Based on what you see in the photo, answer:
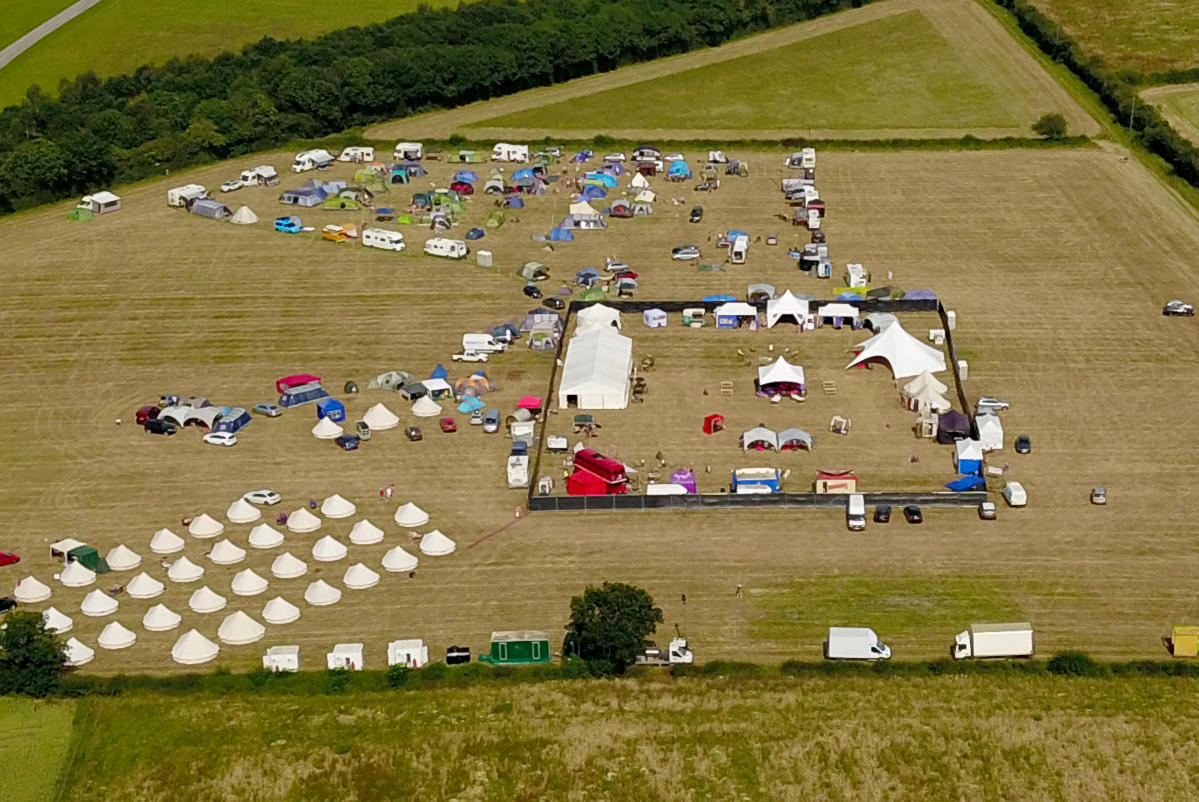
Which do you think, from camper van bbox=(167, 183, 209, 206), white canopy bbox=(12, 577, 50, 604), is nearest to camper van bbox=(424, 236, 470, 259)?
camper van bbox=(167, 183, 209, 206)

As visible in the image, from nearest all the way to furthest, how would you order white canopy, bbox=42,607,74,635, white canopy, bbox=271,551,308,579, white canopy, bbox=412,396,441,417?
white canopy, bbox=42,607,74,635 → white canopy, bbox=271,551,308,579 → white canopy, bbox=412,396,441,417

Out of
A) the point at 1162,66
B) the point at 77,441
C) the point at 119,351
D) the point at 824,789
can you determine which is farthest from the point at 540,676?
the point at 1162,66

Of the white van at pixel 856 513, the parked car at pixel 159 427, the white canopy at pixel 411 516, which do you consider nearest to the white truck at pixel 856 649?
the white van at pixel 856 513

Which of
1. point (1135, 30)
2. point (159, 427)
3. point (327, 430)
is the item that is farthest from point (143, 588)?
point (1135, 30)

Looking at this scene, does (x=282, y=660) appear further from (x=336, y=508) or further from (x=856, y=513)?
(x=856, y=513)

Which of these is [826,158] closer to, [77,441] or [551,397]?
[551,397]

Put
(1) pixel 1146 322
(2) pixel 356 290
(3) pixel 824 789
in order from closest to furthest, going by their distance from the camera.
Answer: (3) pixel 824 789 < (1) pixel 1146 322 < (2) pixel 356 290

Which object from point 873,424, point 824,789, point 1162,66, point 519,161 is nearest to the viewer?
point 824,789

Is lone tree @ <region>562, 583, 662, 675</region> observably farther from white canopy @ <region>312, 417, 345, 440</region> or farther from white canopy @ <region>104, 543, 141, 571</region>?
white canopy @ <region>312, 417, 345, 440</region>
